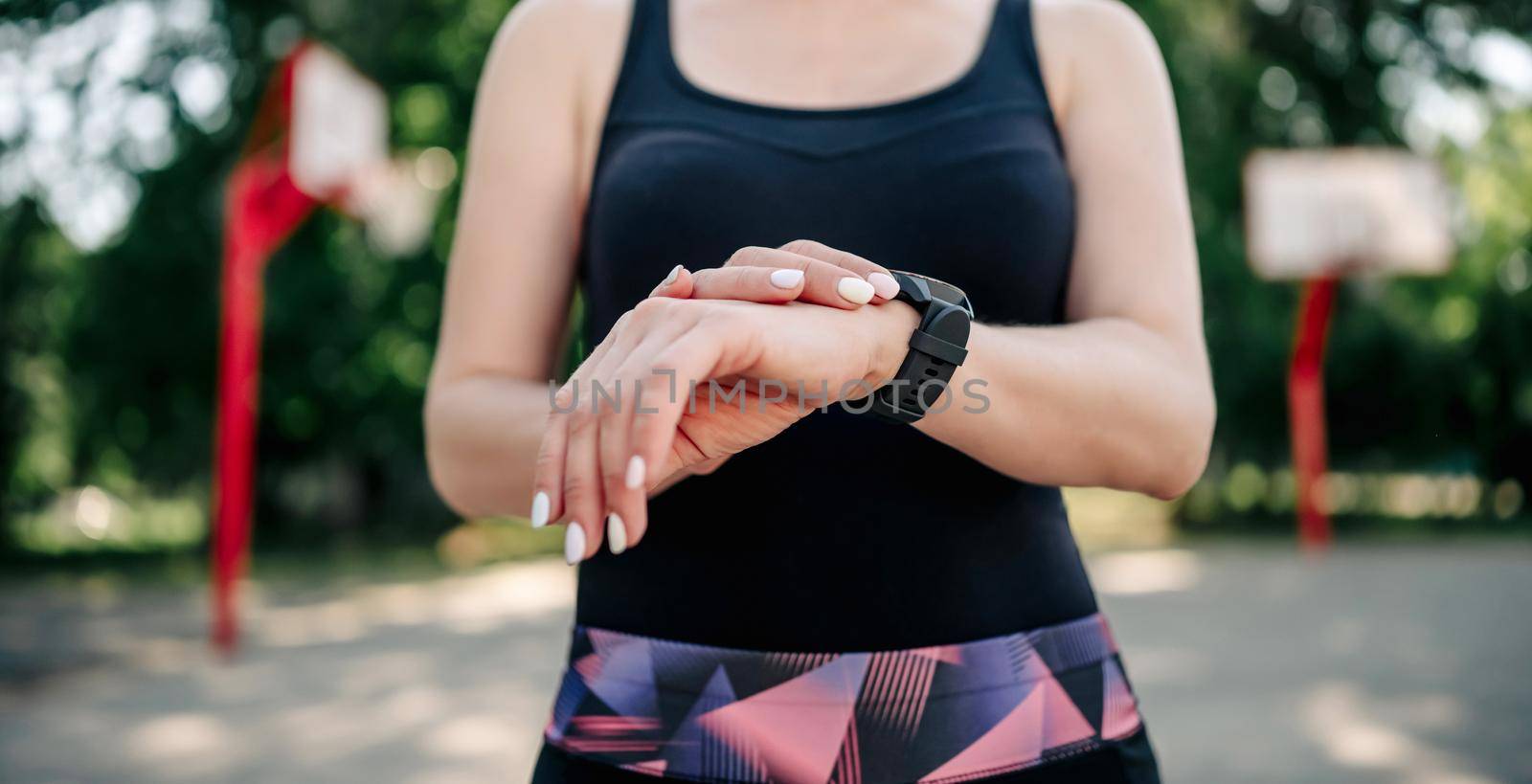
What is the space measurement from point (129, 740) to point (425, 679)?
4.62 feet

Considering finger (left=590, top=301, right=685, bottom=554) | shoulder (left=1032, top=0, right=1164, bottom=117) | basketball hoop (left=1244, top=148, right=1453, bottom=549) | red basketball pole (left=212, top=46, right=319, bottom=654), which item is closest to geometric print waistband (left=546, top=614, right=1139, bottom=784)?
finger (left=590, top=301, right=685, bottom=554)

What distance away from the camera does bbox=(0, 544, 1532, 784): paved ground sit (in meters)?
4.62

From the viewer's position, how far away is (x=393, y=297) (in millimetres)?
13156

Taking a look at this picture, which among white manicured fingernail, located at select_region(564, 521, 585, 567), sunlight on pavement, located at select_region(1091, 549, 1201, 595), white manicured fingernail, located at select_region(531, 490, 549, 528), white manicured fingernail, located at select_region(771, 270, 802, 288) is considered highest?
white manicured fingernail, located at select_region(771, 270, 802, 288)

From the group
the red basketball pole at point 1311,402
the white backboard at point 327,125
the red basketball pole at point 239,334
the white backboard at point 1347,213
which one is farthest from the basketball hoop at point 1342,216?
the red basketball pole at point 239,334

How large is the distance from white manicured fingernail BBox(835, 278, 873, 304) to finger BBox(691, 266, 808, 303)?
3 cm

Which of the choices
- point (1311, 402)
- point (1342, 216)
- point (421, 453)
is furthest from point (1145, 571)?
point (421, 453)

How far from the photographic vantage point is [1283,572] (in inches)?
393

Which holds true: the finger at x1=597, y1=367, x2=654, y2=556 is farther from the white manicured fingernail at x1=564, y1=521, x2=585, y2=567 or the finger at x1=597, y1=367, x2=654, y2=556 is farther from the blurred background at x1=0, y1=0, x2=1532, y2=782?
the blurred background at x1=0, y1=0, x2=1532, y2=782

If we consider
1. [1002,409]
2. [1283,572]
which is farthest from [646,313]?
[1283,572]

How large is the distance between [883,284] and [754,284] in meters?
0.10

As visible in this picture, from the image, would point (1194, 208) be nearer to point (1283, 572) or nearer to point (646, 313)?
point (1283, 572)

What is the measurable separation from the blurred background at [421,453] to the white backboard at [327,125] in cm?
301

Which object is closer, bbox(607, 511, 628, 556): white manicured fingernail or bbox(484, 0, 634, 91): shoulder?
bbox(607, 511, 628, 556): white manicured fingernail
